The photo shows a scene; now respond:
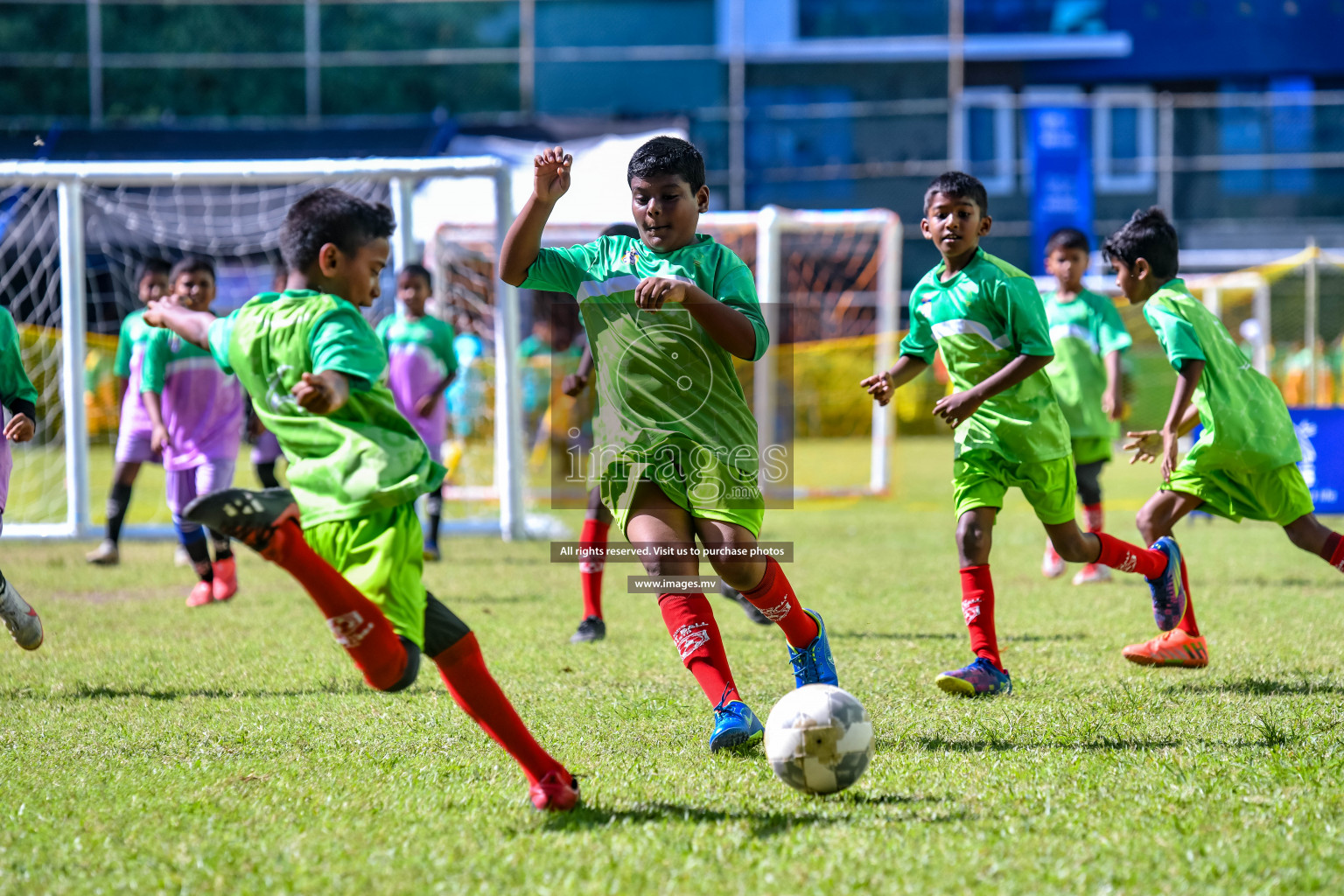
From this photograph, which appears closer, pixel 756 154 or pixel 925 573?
pixel 925 573

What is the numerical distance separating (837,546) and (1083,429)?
92.6 inches

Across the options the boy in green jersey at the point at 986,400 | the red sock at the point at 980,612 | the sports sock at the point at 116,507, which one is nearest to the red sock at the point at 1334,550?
the boy in green jersey at the point at 986,400

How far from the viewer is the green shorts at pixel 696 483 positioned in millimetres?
3549

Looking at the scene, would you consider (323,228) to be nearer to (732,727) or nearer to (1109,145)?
(732,727)

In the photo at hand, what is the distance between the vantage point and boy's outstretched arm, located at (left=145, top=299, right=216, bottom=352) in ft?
10.6

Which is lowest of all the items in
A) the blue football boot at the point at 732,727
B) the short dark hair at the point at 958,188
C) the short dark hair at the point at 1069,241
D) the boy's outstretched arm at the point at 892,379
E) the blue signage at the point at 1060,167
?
the blue football boot at the point at 732,727

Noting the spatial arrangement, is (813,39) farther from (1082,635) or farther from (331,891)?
(331,891)

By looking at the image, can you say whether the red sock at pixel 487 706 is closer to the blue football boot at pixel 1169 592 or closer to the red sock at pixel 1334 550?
the blue football boot at pixel 1169 592

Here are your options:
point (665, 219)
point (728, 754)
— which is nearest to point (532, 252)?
point (665, 219)

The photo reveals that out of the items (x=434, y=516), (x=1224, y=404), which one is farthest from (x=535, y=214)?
(x=434, y=516)

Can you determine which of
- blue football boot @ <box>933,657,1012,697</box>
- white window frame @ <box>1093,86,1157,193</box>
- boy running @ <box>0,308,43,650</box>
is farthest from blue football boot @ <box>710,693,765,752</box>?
white window frame @ <box>1093,86,1157,193</box>

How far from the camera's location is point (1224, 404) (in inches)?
185

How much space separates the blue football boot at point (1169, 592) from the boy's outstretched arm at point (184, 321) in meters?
3.46

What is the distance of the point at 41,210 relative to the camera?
11.0 m
